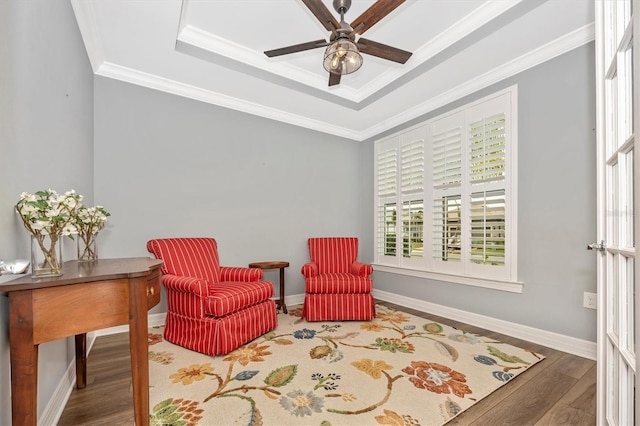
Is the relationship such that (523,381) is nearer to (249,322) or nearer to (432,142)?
(249,322)

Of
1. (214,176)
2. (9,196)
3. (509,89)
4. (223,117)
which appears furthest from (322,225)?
(9,196)

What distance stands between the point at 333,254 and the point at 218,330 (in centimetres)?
186

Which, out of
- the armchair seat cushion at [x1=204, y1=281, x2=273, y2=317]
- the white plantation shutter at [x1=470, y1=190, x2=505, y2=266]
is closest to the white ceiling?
the white plantation shutter at [x1=470, y1=190, x2=505, y2=266]

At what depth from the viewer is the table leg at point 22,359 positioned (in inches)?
41.8

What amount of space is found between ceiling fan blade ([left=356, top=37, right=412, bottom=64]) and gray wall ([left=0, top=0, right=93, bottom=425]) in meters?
1.92

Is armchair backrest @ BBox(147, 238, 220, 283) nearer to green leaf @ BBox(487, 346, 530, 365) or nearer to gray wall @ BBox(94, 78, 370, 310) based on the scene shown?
gray wall @ BBox(94, 78, 370, 310)

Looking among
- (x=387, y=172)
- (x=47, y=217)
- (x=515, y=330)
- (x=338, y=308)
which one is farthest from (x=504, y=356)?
(x=47, y=217)

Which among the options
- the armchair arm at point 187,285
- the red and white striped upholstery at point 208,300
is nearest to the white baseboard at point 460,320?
the red and white striped upholstery at point 208,300

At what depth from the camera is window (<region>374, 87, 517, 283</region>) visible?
9.94 ft

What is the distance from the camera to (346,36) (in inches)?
80.7

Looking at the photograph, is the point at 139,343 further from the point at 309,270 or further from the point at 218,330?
the point at 309,270

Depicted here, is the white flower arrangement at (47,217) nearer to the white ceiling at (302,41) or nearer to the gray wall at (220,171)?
the gray wall at (220,171)

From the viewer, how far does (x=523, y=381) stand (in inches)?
80.7

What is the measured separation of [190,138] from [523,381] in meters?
3.90
